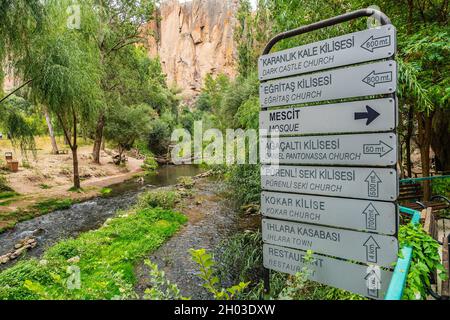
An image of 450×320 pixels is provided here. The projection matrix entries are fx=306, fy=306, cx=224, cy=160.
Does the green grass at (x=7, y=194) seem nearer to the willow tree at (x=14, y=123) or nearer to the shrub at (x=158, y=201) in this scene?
the willow tree at (x=14, y=123)

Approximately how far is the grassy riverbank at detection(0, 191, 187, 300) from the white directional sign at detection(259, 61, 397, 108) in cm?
251

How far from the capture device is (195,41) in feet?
165

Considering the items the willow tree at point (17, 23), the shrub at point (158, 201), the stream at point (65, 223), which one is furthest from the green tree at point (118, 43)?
the shrub at point (158, 201)

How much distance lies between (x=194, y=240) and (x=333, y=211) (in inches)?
215

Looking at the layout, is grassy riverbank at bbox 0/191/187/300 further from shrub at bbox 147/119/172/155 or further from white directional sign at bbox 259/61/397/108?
shrub at bbox 147/119/172/155

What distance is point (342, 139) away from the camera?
1995 millimetres

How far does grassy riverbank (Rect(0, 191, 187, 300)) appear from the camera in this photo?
434 cm

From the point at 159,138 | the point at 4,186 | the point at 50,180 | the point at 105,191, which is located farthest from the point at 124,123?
the point at 4,186

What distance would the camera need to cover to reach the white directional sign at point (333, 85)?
1840 millimetres

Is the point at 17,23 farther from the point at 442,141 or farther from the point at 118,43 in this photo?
the point at 442,141

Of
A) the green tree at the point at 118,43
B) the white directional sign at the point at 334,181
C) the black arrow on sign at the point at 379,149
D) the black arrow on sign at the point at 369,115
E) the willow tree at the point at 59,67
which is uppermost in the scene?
the green tree at the point at 118,43

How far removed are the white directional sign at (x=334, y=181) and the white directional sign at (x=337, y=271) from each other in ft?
1.45

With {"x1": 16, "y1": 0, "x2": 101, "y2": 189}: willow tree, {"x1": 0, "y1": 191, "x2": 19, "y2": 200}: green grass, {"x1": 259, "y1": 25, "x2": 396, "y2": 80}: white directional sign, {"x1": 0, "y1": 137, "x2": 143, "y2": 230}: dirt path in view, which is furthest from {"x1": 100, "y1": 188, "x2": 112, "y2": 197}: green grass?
{"x1": 259, "y1": 25, "x2": 396, "y2": 80}: white directional sign
